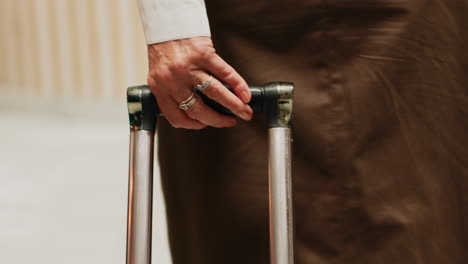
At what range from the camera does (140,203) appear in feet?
2.10

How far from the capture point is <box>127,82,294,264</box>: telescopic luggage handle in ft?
2.06

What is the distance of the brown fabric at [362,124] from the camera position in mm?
728

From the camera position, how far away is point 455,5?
2.47ft

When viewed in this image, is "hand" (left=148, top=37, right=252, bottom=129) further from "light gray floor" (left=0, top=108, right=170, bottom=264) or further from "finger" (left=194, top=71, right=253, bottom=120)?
"light gray floor" (left=0, top=108, right=170, bottom=264)

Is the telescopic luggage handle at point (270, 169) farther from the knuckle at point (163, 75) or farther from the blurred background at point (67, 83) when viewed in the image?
the blurred background at point (67, 83)

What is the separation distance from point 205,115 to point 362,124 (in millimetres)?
207

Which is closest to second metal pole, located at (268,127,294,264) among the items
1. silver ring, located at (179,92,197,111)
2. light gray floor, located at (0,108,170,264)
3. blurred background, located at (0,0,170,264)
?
silver ring, located at (179,92,197,111)

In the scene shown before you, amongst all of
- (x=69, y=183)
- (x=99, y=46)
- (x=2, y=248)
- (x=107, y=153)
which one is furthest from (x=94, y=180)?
(x=99, y=46)

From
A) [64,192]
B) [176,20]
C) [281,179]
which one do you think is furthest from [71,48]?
[281,179]

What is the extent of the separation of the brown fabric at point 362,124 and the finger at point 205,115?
0.09 meters

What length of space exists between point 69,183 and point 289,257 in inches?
83.8

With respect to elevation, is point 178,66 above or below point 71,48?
below

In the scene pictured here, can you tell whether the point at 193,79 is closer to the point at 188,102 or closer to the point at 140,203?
the point at 188,102

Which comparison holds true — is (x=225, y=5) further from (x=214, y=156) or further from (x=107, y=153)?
(x=107, y=153)
